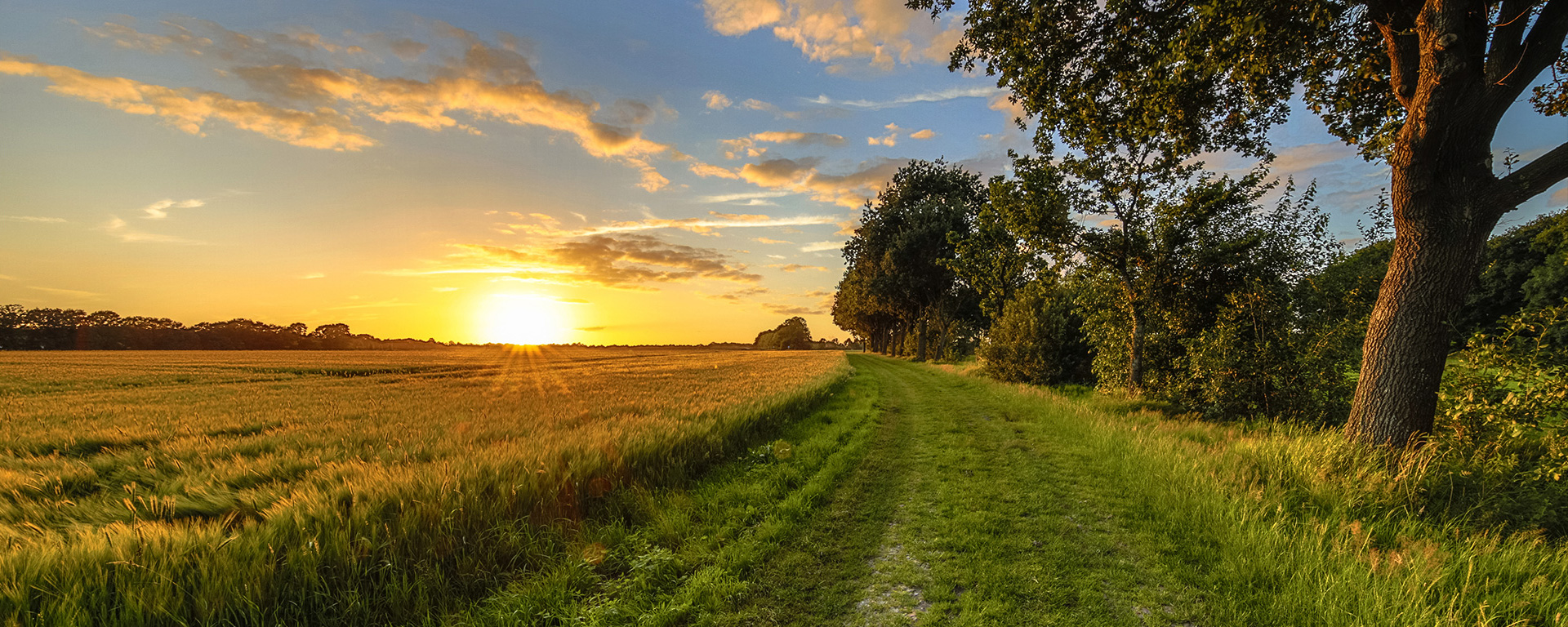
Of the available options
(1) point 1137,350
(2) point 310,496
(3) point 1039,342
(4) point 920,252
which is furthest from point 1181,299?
(4) point 920,252

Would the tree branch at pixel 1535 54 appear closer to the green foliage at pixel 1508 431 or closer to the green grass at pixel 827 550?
the green foliage at pixel 1508 431

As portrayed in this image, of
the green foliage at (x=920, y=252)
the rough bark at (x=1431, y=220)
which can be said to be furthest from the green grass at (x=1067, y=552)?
the green foliage at (x=920, y=252)

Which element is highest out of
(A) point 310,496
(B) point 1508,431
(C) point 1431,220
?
(C) point 1431,220

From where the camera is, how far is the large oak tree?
6434mm

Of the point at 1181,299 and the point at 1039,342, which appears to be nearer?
the point at 1181,299

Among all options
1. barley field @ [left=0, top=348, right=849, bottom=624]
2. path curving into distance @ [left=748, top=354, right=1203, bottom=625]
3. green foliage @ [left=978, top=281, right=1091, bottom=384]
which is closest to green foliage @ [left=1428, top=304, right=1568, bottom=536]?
path curving into distance @ [left=748, top=354, right=1203, bottom=625]

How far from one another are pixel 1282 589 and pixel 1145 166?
1356cm

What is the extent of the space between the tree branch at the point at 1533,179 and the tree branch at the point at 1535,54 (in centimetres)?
86

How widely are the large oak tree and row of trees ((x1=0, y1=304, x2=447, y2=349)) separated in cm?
11452

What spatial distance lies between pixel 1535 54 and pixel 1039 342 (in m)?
14.8

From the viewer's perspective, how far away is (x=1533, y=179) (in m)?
6.44

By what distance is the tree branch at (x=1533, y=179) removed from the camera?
6.40 meters

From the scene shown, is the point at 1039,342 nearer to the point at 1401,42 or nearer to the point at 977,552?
the point at 1401,42

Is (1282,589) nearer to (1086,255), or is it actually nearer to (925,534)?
(925,534)
